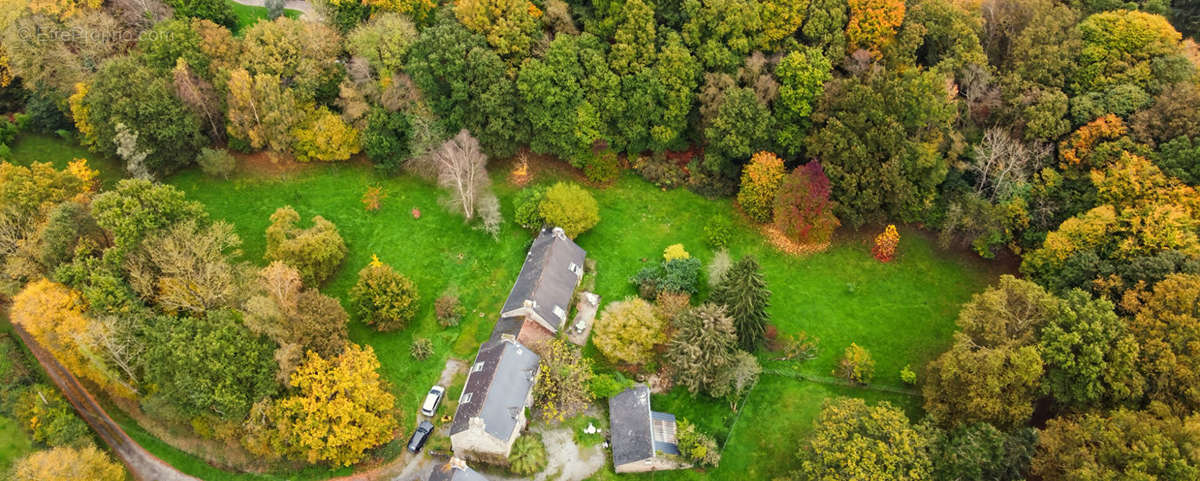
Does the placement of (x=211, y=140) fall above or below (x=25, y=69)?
below

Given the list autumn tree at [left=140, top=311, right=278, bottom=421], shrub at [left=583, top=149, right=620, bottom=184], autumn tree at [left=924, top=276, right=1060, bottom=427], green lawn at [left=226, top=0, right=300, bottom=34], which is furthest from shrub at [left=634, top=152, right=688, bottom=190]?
green lawn at [left=226, top=0, right=300, bottom=34]

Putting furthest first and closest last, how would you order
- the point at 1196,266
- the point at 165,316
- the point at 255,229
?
the point at 255,229 < the point at 165,316 < the point at 1196,266

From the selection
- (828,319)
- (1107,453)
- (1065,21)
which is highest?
(1065,21)

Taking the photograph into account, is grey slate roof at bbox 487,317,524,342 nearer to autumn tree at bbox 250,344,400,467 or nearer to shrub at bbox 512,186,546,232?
autumn tree at bbox 250,344,400,467

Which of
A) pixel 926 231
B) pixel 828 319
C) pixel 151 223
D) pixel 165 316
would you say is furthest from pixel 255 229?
pixel 926 231

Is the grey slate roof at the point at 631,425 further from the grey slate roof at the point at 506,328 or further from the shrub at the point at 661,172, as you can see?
the shrub at the point at 661,172

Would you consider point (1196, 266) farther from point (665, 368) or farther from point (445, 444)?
point (445, 444)
